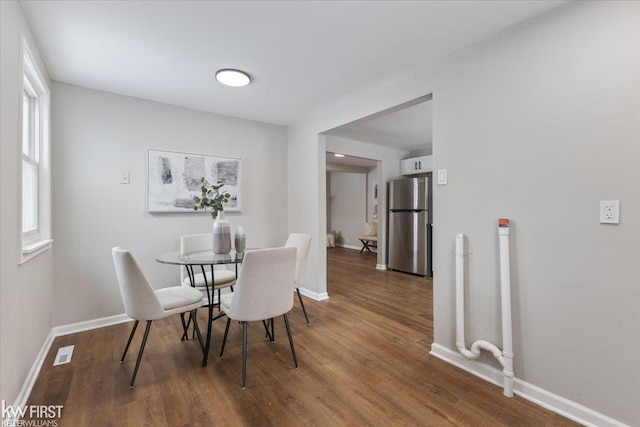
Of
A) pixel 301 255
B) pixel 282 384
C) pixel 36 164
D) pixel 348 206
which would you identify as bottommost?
pixel 282 384

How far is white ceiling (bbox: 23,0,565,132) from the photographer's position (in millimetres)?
1643

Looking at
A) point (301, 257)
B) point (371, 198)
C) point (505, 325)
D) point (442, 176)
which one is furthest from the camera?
point (371, 198)

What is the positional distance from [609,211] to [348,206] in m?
7.05

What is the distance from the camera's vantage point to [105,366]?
2037 millimetres

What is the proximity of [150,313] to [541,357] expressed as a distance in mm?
2480

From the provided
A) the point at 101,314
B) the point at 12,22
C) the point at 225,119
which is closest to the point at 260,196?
the point at 225,119

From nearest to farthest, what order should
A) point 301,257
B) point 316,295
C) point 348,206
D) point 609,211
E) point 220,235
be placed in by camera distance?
point 609,211, point 220,235, point 301,257, point 316,295, point 348,206

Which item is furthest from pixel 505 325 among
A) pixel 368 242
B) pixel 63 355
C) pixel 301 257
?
pixel 368 242

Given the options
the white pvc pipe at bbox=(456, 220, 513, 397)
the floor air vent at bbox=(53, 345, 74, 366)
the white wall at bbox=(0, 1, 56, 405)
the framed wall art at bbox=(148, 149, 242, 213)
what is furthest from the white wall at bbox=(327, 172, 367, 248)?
the white wall at bbox=(0, 1, 56, 405)

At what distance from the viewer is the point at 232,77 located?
8.06 ft

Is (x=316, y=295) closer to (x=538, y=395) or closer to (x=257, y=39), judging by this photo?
(x=538, y=395)

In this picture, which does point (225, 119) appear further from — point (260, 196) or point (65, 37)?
point (65, 37)

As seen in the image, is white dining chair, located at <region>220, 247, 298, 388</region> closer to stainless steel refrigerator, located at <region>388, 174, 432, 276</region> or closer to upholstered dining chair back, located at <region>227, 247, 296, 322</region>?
upholstered dining chair back, located at <region>227, 247, 296, 322</region>

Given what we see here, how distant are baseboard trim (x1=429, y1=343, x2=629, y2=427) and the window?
3125 millimetres
